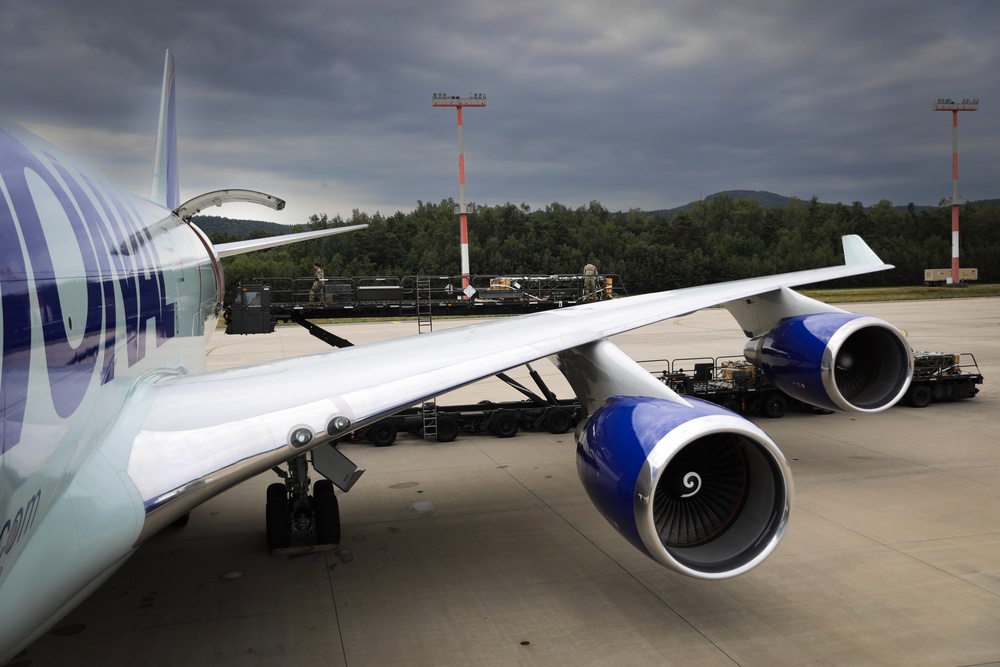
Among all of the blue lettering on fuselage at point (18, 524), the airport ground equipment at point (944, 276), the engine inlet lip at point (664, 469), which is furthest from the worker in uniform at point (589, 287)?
the airport ground equipment at point (944, 276)

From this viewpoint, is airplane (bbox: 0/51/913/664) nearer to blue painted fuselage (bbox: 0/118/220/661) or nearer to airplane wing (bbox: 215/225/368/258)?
blue painted fuselage (bbox: 0/118/220/661)

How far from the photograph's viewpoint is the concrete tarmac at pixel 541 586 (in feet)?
18.3

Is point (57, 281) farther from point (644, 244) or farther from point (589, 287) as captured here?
point (644, 244)

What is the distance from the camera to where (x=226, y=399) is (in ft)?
16.7

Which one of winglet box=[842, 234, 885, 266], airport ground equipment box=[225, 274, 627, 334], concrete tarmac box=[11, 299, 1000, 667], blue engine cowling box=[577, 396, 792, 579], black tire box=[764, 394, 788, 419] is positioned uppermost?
winglet box=[842, 234, 885, 266]

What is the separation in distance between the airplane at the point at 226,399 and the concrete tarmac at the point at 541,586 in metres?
0.88

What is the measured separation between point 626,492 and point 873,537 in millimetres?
4055

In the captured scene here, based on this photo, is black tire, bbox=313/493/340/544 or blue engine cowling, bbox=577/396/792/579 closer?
blue engine cowling, bbox=577/396/792/579

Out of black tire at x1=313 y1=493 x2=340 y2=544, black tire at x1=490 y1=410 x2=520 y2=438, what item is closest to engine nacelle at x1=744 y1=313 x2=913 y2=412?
black tire at x1=313 y1=493 x2=340 y2=544

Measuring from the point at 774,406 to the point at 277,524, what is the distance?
9.39m

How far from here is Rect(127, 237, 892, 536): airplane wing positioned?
432 centimetres

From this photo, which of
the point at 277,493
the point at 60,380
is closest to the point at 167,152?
the point at 277,493

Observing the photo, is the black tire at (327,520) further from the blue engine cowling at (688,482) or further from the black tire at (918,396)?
the black tire at (918,396)

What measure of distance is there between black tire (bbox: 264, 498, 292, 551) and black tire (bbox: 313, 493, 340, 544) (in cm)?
29
